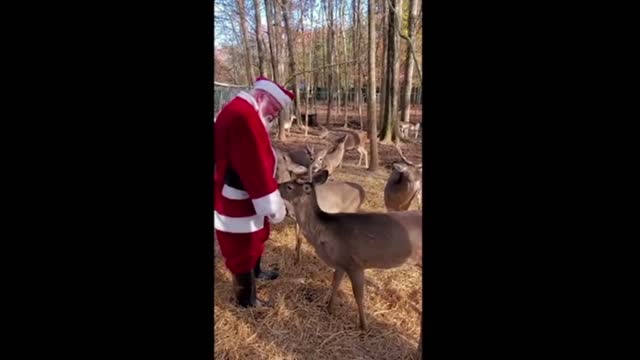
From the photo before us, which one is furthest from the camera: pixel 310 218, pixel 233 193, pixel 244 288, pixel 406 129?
pixel 406 129

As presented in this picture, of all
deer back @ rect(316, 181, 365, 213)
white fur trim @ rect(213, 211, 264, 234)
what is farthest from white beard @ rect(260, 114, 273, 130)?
deer back @ rect(316, 181, 365, 213)

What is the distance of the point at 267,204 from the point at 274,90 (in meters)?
0.63

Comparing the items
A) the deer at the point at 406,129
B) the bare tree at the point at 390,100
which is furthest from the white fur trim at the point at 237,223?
the deer at the point at 406,129

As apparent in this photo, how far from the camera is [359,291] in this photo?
9.13 ft

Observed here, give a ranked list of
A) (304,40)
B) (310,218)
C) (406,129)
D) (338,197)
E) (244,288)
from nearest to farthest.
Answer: (244,288) < (310,218) < (338,197) < (304,40) < (406,129)

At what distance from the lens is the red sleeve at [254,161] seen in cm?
224

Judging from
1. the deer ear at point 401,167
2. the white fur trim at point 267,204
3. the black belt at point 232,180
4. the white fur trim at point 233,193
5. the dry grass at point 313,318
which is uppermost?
the deer ear at point 401,167

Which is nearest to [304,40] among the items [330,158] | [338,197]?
[330,158]

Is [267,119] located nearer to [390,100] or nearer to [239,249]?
[239,249]

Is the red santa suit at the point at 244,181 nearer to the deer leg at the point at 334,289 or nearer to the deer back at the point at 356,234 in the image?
the deer back at the point at 356,234

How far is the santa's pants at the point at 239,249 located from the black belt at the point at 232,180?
259mm
